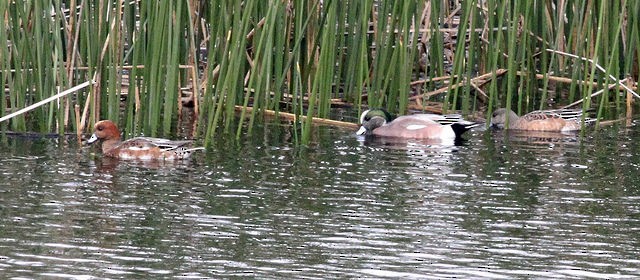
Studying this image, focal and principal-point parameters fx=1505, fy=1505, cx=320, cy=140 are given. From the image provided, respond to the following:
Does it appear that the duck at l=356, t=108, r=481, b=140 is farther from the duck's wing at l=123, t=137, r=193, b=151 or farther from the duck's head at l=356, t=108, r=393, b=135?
the duck's wing at l=123, t=137, r=193, b=151

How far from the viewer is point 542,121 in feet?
42.3

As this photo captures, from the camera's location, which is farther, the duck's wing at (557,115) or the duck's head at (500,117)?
the duck's wing at (557,115)

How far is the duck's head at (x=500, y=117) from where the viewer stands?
42.0 ft

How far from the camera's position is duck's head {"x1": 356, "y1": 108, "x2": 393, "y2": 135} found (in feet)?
40.8

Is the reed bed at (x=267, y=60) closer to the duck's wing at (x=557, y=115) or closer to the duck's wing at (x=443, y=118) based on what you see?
the duck's wing at (x=443, y=118)

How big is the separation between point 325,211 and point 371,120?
3669 millimetres

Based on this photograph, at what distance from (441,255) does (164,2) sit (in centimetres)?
383

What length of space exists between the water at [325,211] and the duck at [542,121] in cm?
62

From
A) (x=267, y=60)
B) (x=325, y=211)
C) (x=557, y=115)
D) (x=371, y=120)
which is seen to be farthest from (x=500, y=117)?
(x=325, y=211)

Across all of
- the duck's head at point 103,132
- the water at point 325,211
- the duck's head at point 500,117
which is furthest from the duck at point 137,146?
the duck's head at point 500,117

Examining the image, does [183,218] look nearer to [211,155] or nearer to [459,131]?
[211,155]

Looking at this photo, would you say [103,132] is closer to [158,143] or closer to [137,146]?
[137,146]

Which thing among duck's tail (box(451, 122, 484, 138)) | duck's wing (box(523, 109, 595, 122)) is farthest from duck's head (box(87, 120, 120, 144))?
duck's wing (box(523, 109, 595, 122))

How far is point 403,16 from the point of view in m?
12.0
